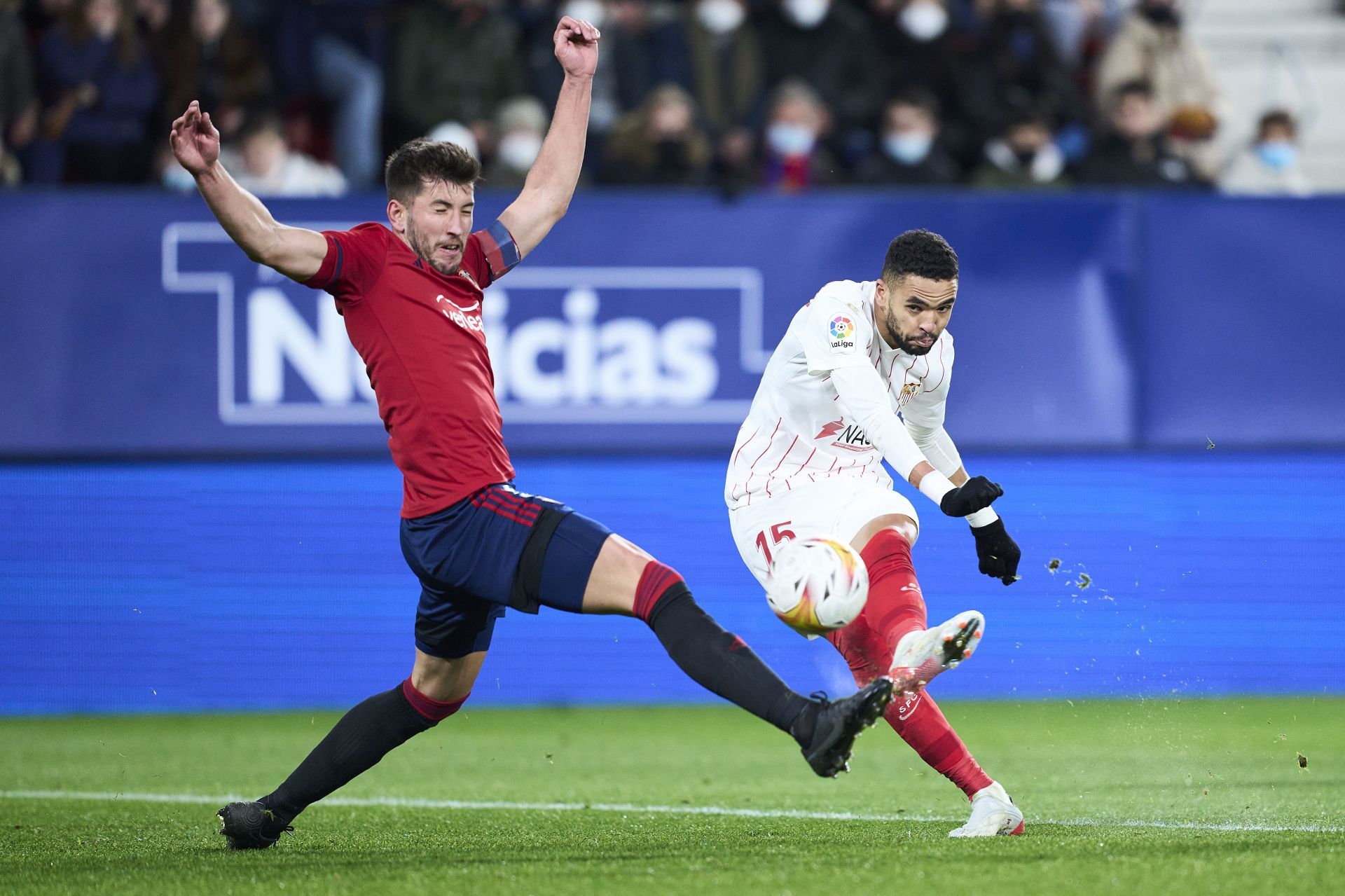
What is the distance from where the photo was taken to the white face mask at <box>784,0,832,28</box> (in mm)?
12586

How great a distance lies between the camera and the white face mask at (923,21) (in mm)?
12750

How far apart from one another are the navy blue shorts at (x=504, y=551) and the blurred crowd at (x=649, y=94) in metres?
5.98

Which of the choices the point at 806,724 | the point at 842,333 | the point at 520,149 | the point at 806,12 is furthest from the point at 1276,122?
the point at 806,724

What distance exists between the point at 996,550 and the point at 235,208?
2.48m

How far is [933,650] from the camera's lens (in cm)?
541

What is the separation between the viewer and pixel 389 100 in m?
12.0

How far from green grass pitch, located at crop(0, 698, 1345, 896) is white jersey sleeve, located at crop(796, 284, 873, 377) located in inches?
57.8

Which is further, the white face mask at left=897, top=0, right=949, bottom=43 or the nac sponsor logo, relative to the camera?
the white face mask at left=897, top=0, right=949, bottom=43

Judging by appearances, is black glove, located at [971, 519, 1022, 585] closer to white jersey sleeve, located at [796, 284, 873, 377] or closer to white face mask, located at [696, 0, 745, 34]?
white jersey sleeve, located at [796, 284, 873, 377]

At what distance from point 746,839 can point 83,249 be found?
6.48m

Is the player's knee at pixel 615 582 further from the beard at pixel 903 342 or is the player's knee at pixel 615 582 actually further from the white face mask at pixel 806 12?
the white face mask at pixel 806 12

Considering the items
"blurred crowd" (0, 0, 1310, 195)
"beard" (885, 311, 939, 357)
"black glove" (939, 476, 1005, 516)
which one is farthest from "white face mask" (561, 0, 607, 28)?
"black glove" (939, 476, 1005, 516)

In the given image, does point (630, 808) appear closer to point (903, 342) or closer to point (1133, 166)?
point (903, 342)

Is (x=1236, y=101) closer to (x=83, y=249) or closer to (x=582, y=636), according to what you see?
(x=582, y=636)
